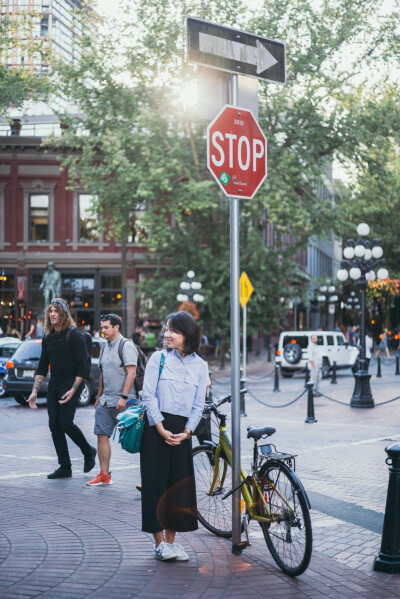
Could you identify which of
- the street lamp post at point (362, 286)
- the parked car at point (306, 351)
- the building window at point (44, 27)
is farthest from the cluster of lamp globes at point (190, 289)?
the building window at point (44, 27)

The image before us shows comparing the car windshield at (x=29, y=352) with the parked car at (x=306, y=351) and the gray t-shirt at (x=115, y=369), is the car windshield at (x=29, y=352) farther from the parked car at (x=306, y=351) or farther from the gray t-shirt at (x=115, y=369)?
the parked car at (x=306, y=351)

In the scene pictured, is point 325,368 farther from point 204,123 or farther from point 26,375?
point 26,375

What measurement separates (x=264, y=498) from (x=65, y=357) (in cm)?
387

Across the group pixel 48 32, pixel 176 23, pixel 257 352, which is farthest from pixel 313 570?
pixel 257 352

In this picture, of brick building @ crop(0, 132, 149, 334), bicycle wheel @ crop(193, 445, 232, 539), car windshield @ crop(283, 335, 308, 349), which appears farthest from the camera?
brick building @ crop(0, 132, 149, 334)

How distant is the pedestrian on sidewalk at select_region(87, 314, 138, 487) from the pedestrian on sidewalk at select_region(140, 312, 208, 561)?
2.63m

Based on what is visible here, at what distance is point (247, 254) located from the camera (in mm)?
33562

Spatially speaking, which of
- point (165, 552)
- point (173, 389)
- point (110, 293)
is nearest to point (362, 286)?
point (173, 389)

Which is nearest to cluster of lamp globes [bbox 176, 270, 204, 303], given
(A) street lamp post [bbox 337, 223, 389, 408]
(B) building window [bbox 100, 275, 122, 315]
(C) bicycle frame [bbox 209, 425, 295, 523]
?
(B) building window [bbox 100, 275, 122, 315]

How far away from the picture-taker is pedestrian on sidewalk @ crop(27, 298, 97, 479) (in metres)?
8.64

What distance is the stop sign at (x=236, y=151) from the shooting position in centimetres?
556

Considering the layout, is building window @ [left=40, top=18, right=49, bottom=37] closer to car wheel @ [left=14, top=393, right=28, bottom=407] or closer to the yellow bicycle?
car wheel @ [left=14, top=393, right=28, bottom=407]

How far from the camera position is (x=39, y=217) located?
43.8m

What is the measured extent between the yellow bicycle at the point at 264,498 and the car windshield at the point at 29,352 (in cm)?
1189
